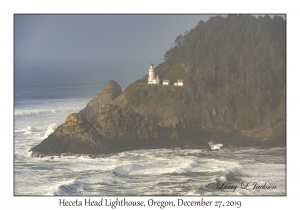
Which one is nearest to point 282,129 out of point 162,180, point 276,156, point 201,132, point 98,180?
point 276,156

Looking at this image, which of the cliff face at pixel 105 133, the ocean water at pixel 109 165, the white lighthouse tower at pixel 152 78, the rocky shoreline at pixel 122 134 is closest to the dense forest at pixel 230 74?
the white lighthouse tower at pixel 152 78

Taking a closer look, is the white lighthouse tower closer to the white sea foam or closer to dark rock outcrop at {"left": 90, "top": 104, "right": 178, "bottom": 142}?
dark rock outcrop at {"left": 90, "top": 104, "right": 178, "bottom": 142}

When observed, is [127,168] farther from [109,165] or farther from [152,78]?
[152,78]

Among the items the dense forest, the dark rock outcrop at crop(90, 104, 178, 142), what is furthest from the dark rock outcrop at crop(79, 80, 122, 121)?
the dense forest

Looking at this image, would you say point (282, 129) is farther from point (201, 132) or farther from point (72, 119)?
point (72, 119)


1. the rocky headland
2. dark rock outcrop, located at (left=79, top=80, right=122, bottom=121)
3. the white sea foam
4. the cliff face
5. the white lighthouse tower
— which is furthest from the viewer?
the white lighthouse tower

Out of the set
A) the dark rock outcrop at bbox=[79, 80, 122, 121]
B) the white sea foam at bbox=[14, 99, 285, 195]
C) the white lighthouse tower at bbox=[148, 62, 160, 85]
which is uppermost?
the white lighthouse tower at bbox=[148, 62, 160, 85]

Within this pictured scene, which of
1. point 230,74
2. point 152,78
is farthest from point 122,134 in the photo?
point 230,74
